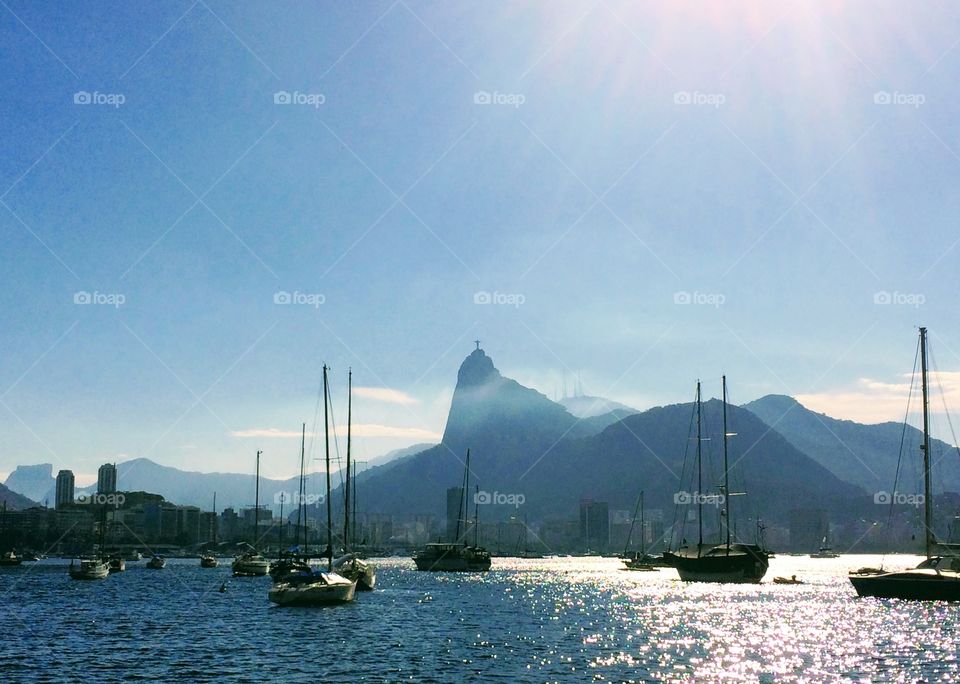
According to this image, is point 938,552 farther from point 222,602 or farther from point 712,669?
point 222,602

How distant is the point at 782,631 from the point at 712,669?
20.9m

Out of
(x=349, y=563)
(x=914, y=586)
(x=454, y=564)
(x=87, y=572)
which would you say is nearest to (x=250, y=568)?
(x=87, y=572)

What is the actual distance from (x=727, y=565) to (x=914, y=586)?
36.6m

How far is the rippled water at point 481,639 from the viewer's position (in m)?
46.1

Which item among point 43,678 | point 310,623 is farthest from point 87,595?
point 43,678

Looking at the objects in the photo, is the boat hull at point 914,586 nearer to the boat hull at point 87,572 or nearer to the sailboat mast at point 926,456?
the sailboat mast at point 926,456

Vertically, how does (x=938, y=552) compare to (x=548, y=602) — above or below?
above

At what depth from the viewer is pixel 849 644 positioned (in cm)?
5741

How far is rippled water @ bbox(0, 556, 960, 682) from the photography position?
151 ft

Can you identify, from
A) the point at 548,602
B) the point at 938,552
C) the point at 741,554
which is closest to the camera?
the point at 938,552

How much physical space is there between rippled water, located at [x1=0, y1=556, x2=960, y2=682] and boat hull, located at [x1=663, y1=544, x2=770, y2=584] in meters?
14.8

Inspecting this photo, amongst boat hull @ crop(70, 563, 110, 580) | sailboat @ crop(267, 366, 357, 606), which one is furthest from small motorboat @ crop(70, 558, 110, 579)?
sailboat @ crop(267, 366, 357, 606)

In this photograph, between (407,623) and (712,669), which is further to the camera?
(407,623)

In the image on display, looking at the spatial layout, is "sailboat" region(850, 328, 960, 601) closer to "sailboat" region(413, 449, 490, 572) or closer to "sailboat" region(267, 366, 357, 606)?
"sailboat" region(267, 366, 357, 606)
